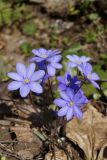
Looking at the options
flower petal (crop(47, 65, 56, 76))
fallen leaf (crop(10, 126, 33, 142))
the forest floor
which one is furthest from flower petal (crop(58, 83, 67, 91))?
fallen leaf (crop(10, 126, 33, 142))

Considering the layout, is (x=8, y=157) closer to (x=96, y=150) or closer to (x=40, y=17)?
(x=96, y=150)

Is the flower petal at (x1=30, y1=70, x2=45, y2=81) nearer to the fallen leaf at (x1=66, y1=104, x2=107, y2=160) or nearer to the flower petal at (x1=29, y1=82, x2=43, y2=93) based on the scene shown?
the flower petal at (x1=29, y1=82, x2=43, y2=93)

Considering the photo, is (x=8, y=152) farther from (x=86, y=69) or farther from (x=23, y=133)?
(x=86, y=69)

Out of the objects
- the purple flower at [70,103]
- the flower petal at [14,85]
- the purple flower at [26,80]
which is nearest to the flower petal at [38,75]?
the purple flower at [26,80]

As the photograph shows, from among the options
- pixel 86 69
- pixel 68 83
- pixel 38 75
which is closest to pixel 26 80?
pixel 38 75

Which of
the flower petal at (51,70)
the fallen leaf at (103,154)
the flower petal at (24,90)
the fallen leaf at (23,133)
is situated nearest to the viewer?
the flower petal at (24,90)

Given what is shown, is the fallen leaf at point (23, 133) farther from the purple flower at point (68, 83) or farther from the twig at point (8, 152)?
the purple flower at point (68, 83)

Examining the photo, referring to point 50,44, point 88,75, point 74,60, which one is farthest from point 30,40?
point 88,75
